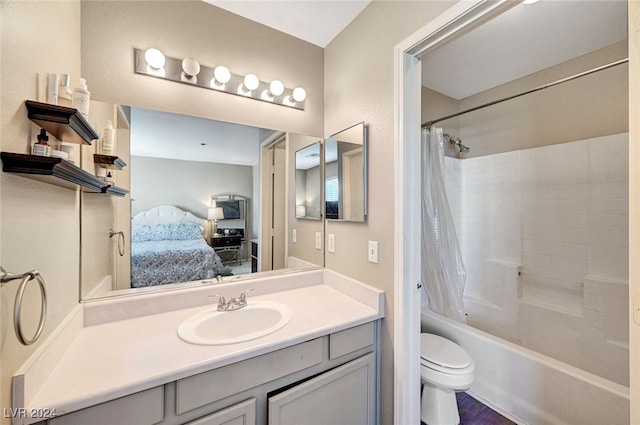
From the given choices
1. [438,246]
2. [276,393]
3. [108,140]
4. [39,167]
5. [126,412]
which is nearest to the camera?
[39,167]

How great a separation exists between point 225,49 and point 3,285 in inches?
57.0

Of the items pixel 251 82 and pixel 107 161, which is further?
pixel 251 82

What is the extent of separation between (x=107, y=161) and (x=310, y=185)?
111 centimetres

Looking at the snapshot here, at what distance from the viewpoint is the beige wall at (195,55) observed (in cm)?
118

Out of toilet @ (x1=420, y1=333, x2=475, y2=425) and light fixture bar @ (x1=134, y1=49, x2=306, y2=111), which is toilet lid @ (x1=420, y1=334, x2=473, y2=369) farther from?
light fixture bar @ (x1=134, y1=49, x2=306, y2=111)

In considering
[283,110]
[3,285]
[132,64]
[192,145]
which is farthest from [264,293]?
[132,64]

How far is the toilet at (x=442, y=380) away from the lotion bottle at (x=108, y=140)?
2.01 meters

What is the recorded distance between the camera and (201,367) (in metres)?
0.84

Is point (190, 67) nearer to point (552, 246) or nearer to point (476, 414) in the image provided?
point (476, 414)

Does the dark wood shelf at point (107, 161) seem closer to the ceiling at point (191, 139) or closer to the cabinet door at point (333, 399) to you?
the ceiling at point (191, 139)

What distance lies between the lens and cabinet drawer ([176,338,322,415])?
842 millimetres

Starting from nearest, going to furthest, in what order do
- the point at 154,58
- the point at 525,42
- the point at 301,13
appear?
the point at 154,58 < the point at 301,13 < the point at 525,42

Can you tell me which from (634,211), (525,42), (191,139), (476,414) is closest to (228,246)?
(191,139)

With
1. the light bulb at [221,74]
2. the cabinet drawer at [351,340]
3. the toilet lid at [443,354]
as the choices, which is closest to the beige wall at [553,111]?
the toilet lid at [443,354]
